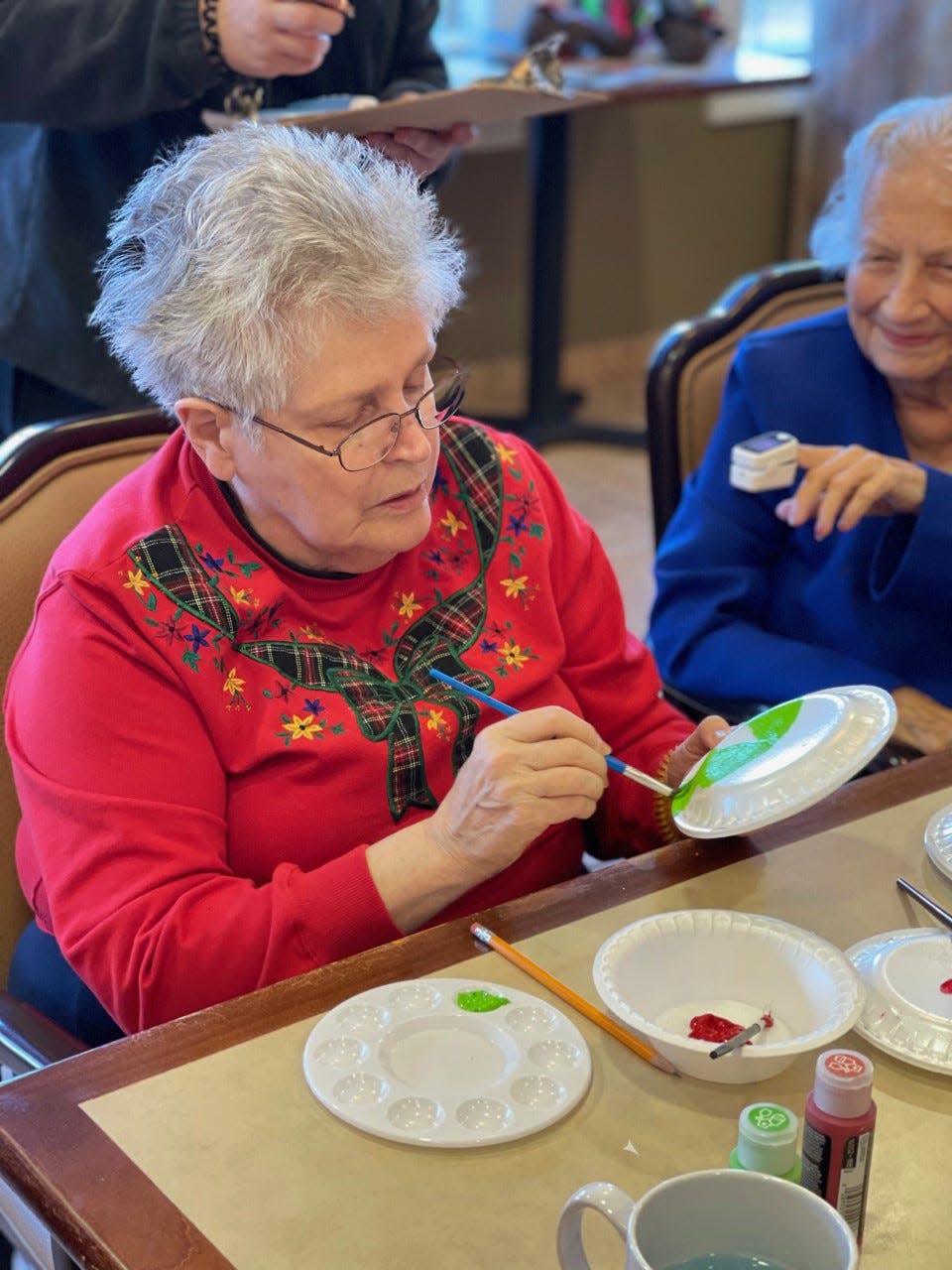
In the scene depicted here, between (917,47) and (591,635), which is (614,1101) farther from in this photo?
(917,47)

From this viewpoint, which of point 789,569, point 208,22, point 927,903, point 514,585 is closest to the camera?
point 927,903

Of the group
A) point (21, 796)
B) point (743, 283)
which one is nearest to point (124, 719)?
point (21, 796)

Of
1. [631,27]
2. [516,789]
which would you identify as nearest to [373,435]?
[516,789]

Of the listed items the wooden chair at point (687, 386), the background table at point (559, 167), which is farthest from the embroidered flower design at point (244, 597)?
the background table at point (559, 167)

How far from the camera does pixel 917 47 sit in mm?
4848

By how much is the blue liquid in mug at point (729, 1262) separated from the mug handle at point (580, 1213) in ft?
0.13

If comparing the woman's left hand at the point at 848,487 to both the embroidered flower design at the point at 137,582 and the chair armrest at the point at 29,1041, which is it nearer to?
the embroidered flower design at the point at 137,582

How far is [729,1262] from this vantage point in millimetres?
839

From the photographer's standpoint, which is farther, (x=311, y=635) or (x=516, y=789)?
(x=311, y=635)

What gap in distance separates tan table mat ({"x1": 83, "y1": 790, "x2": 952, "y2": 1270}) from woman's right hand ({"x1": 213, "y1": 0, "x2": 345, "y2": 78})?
119 centimetres

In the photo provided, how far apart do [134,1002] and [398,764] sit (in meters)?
0.32

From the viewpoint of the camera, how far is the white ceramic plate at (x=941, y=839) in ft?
4.31

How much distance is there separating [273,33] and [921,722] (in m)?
1.09

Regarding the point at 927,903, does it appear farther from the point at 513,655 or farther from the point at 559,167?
the point at 559,167
